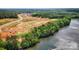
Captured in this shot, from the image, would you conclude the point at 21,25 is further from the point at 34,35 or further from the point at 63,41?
the point at 63,41

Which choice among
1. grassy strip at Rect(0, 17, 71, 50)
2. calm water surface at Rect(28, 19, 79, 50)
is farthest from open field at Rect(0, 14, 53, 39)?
calm water surface at Rect(28, 19, 79, 50)

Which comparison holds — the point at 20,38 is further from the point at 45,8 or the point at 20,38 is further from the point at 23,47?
the point at 45,8

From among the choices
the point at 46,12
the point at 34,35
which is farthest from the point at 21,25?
the point at 46,12

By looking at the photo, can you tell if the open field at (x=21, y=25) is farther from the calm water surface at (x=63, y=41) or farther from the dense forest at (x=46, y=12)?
the calm water surface at (x=63, y=41)
